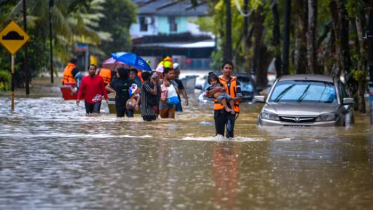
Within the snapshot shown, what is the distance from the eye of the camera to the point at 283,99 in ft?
77.8

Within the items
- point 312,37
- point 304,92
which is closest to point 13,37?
point 304,92

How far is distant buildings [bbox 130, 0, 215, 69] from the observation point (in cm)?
10831

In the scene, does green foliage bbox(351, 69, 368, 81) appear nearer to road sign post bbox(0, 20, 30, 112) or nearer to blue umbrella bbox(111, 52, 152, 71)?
blue umbrella bbox(111, 52, 152, 71)

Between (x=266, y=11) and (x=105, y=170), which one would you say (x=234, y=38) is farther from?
(x=105, y=170)

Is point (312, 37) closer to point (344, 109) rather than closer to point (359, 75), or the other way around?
point (359, 75)

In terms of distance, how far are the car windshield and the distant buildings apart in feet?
260

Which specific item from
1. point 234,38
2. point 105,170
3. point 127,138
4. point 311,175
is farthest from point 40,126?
point 234,38

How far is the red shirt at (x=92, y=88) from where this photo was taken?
88.6 feet

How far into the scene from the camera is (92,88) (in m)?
27.0

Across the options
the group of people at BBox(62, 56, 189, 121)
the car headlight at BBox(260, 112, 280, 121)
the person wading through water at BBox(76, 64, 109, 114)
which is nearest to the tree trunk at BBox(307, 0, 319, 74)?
the group of people at BBox(62, 56, 189, 121)

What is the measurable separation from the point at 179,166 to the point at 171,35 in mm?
100532

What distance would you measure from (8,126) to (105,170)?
9.44m

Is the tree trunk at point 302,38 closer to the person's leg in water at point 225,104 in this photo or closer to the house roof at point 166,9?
the person's leg in water at point 225,104

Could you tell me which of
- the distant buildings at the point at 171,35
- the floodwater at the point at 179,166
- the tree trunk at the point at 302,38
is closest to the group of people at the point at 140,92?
the floodwater at the point at 179,166
